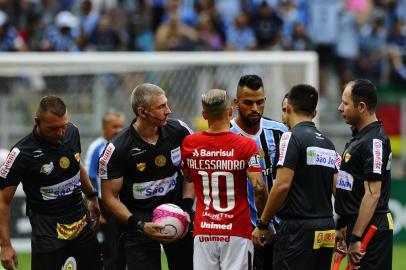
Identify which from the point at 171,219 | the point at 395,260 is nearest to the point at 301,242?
the point at 171,219

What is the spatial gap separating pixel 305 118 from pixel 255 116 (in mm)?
614

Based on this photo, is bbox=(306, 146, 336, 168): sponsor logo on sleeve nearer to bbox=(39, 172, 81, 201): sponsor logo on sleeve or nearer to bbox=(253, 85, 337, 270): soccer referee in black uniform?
bbox=(253, 85, 337, 270): soccer referee in black uniform

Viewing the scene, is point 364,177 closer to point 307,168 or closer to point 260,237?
point 307,168

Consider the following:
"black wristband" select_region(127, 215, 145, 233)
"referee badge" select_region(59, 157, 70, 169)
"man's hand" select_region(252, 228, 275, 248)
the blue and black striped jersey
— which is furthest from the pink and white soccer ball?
"referee badge" select_region(59, 157, 70, 169)

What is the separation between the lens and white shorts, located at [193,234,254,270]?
360 inches

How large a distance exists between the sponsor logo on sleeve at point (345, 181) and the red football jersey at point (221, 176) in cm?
79

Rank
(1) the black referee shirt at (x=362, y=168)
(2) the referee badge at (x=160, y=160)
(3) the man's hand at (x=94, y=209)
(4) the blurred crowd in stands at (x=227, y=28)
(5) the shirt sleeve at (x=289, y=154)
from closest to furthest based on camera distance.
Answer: (5) the shirt sleeve at (x=289, y=154), (1) the black referee shirt at (x=362, y=168), (2) the referee badge at (x=160, y=160), (3) the man's hand at (x=94, y=209), (4) the blurred crowd in stands at (x=227, y=28)

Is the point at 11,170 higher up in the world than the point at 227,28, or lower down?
lower down

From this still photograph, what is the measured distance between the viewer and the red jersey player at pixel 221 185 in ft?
29.5

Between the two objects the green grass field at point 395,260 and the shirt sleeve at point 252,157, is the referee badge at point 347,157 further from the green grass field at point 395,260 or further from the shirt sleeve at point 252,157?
the green grass field at point 395,260

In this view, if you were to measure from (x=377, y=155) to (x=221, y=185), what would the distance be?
4.58 ft

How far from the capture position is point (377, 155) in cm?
889

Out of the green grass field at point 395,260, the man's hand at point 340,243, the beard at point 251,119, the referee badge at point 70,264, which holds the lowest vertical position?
the green grass field at point 395,260

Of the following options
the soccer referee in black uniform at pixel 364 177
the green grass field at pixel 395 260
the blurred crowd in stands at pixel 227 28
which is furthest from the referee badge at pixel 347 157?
the blurred crowd in stands at pixel 227 28
